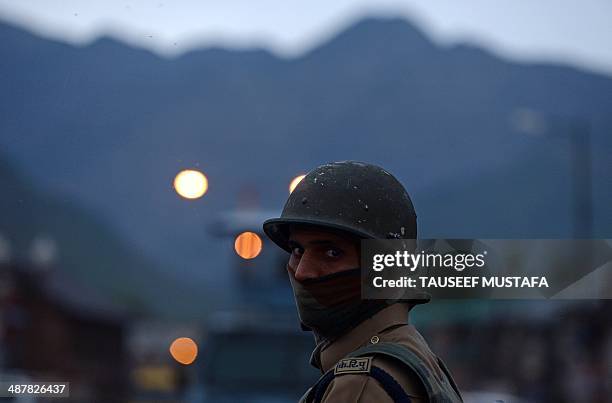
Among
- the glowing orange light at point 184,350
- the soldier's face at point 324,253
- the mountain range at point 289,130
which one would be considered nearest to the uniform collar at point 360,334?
the soldier's face at point 324,253

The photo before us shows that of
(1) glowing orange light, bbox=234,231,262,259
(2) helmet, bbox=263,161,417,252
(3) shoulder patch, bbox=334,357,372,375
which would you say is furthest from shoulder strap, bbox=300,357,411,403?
(1) glowing orange light, bbox=234,231,262,259

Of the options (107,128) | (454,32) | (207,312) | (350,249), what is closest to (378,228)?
(350,249)

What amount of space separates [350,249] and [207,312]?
439 cm

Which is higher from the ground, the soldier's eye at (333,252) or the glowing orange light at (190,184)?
the glowing orange light at (190,184)

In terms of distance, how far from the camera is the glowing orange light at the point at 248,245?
5978 mm

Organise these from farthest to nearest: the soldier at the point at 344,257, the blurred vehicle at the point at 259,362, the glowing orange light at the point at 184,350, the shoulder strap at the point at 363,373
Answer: the blurred vehicle at the point at 259,362, the glowing orange light at the point at 184,350, the soldier at the point at 344,257, the shoulder strap at the point at 363,373

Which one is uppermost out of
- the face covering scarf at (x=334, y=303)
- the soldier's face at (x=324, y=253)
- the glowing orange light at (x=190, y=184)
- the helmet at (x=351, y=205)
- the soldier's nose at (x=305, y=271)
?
the glowing orange light at (x=190, y=184)

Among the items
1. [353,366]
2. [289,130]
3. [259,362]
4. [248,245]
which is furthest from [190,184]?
[259,362]

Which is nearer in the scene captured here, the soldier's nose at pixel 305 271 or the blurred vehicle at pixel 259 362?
the soldier's nose at pixel 305 271

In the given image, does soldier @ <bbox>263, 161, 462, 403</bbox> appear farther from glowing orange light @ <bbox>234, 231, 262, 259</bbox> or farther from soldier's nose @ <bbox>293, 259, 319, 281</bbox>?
glowing orange light @ <bbox>234, 231, 262, 259</bbox>

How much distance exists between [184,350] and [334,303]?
4.45 meters

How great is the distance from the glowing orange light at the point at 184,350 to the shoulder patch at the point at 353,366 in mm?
4108

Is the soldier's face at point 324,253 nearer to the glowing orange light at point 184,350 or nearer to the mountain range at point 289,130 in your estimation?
the mountain range at point 289,130

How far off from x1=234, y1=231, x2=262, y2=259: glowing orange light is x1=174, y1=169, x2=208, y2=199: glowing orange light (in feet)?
4.17
